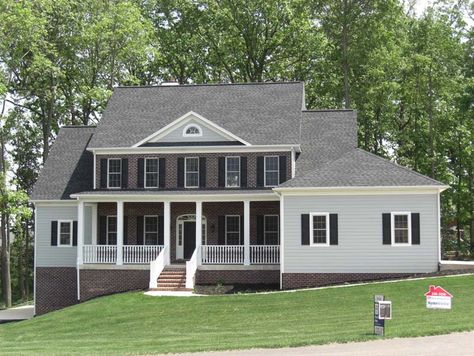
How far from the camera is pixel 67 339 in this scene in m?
22.7

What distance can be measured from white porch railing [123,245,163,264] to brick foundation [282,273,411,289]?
6.06 m

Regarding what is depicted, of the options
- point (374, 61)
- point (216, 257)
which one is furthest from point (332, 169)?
point (374, 61)

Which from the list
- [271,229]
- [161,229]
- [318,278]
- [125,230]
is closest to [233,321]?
[318,278]

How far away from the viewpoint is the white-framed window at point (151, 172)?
1359 inches

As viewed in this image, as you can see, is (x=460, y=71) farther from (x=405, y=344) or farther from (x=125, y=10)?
(x=405, y=344)

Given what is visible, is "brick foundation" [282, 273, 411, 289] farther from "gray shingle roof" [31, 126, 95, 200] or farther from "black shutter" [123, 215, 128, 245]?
"gray shingle roof" [31, 126, 95, 200]

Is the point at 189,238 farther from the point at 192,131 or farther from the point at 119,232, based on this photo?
the point at 192,131

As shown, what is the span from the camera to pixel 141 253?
3362 centimetres

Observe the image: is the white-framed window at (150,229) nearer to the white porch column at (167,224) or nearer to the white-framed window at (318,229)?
the white porch column at (167,224)

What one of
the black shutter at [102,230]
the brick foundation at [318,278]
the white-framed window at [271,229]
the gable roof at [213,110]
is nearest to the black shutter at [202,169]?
the gable roof at [213,110]

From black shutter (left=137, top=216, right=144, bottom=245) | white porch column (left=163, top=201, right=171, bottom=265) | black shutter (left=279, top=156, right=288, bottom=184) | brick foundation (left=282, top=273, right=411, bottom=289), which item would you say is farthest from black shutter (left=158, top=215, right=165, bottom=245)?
brick foundation (left=282, top=273, right=411, bottom=289)

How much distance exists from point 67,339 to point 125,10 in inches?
1109

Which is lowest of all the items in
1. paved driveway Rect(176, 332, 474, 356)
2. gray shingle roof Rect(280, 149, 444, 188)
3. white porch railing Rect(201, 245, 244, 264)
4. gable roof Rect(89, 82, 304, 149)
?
paved driveway Rect(176, 332, 474, 356)

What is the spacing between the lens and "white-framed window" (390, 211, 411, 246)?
3009 cm
